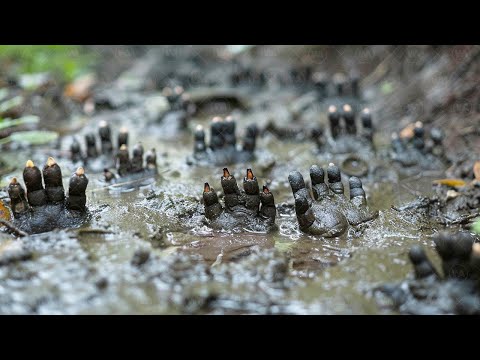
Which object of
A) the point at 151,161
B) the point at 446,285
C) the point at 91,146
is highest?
the point at 91,146

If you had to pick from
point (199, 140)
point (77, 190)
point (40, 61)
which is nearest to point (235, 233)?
point (77, 190)

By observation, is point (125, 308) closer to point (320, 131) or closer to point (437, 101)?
point (320, 131)

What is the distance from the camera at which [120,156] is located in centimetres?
559

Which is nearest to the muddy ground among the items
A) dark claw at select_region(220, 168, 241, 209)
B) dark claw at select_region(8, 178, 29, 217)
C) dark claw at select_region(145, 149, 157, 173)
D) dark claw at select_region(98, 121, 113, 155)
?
dark claw at select_region(145, 149, 157, 173)

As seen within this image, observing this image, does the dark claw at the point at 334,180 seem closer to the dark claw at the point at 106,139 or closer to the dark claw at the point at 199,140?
the dark claw at the point at 199,140

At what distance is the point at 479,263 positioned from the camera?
3.13 meters

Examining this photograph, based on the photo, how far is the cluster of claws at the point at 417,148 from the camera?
6102 millimetres

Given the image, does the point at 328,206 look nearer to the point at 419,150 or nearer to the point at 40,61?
the point at 419,150

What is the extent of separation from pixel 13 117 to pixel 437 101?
266 inches

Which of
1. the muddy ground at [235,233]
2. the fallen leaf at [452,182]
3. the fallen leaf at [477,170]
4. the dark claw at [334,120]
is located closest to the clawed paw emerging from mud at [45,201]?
the muddy ground at [235,233]

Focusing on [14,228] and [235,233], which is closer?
[14,228]

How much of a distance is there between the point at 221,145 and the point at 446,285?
12.5 feet

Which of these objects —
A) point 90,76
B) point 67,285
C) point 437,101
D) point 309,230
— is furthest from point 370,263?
point 90,76

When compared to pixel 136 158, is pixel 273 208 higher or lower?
lower
